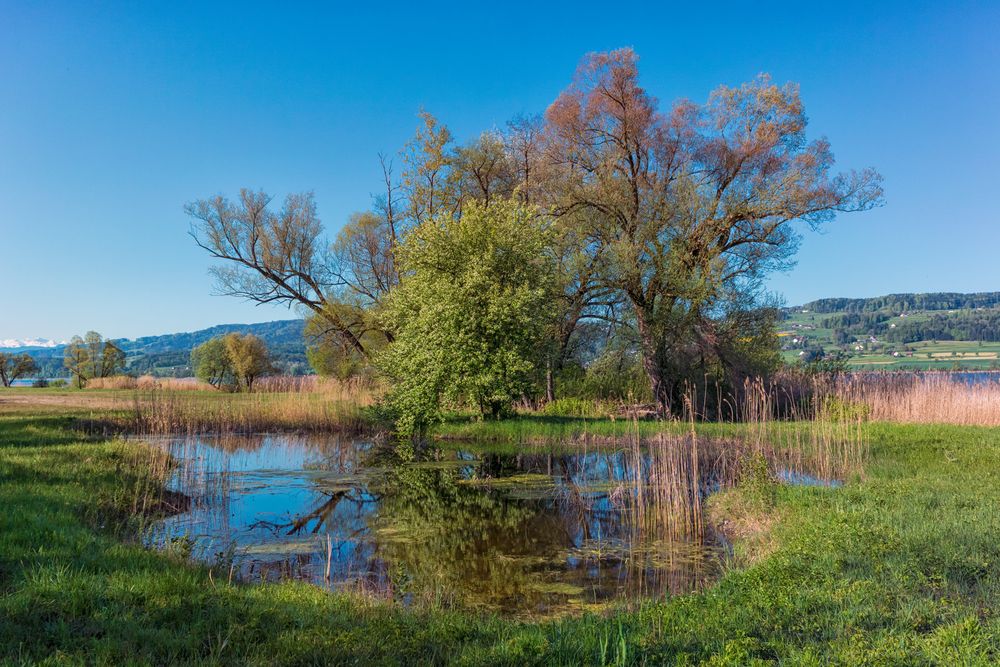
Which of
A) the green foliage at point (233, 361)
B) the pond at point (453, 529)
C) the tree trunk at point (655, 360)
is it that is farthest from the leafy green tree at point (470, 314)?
the green foliage at point (233, 361)

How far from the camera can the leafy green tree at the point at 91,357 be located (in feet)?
150

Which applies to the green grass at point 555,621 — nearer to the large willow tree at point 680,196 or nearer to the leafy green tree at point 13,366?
the large willow tree at point 680,196

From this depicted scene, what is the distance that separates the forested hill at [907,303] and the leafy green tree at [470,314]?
82941 millimetres

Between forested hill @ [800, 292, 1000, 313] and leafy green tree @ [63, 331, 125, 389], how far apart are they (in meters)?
86.5

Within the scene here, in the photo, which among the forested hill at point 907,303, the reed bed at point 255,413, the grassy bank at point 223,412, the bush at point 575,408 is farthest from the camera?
the forested hill at point 907,303

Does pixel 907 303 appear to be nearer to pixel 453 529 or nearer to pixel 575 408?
pixel 575 408

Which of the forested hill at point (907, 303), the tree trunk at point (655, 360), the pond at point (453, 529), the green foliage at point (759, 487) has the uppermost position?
the forested hill at point (907, 303)

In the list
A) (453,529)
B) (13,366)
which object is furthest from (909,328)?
(13,366)

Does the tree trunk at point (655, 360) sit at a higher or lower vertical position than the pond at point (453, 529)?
higher

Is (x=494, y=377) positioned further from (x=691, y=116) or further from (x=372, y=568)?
(x=691, y=116)

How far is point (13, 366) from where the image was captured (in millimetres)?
48562

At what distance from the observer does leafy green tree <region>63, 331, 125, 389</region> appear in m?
45.7

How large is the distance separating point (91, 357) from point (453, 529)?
46173 mm

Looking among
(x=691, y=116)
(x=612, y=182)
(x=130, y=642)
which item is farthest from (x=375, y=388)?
(x=130, y=642)
